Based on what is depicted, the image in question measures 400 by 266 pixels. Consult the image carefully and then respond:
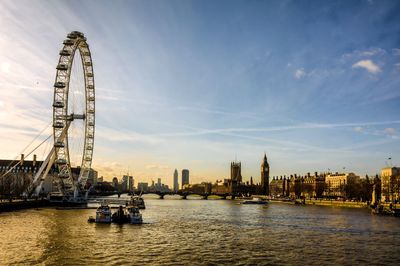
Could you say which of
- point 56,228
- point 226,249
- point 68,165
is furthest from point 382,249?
point 68,165

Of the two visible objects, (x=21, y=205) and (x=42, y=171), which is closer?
(x=21, y=205)

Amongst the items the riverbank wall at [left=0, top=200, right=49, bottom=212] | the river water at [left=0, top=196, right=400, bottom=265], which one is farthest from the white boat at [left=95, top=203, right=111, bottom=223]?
the riverbank wall at [left=0, top=200, right=49, bottom=212]

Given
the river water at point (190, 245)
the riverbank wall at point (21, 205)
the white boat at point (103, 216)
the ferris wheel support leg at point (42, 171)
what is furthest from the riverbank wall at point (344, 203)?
the white boat at point (103, 216)

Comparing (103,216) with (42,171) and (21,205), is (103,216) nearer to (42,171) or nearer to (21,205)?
(21,205)

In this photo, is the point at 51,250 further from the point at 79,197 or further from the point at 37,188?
the point at 37,188

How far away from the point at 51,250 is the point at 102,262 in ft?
29.6

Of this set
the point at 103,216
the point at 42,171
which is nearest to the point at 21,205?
the point at 42,171

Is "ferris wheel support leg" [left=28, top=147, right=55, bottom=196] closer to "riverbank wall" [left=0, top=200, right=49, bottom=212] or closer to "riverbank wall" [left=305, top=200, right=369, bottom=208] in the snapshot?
"riverbank wall" [left=0, top=200, right=49, bottom=212]

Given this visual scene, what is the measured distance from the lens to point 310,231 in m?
70.7

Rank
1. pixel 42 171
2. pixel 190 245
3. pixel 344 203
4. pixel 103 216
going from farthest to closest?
1. pixel 344 203
2. pixel 42 171
3. pixel 103 216
4. pixel 190 245

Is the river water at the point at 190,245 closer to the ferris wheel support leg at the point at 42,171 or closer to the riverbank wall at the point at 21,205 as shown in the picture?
the riverbank wall at the point at 21,205

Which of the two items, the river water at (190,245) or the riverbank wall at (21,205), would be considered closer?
the river water at (190,245)

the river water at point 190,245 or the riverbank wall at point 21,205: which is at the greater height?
the riverbank wall at point 21,205

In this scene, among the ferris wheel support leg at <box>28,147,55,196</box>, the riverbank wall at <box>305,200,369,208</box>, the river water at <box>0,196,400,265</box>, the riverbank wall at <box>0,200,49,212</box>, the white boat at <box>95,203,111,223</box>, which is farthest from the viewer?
the riverbank wall at <box>305,200,369,208</box>
